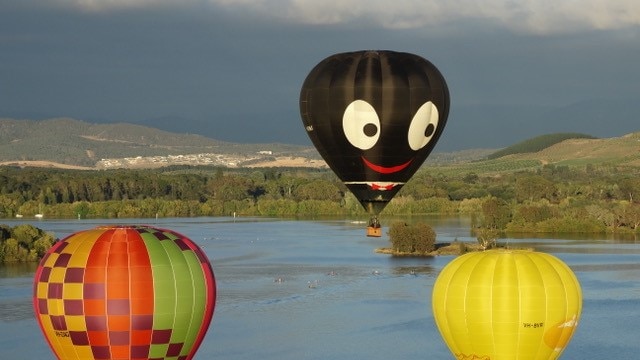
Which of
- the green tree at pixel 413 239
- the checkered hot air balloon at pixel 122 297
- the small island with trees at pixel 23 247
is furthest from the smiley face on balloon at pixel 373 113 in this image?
the green tree at pixel 413 239

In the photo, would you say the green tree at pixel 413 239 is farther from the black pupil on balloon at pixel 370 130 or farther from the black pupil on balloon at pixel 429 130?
the black pupil on balloon at pixel 370 130

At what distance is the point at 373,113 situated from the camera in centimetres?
2255

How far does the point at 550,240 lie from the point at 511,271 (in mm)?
37783

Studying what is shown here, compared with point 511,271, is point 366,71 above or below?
above

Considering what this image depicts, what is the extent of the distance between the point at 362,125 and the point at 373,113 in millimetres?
258

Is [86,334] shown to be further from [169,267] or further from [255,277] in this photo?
[255,277]

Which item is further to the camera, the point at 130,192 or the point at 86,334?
the point at 130,192

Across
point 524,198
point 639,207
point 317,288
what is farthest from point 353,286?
point 524,198

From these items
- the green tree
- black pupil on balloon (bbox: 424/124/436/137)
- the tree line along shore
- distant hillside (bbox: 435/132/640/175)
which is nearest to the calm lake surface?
the green tree

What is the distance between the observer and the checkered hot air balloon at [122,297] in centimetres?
2028

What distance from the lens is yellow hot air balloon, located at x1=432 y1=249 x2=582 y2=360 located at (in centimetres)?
2203

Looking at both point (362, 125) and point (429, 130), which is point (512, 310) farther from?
point (362, 125)

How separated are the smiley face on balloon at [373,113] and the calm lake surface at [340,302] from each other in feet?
22.3

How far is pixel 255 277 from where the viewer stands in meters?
43.4
